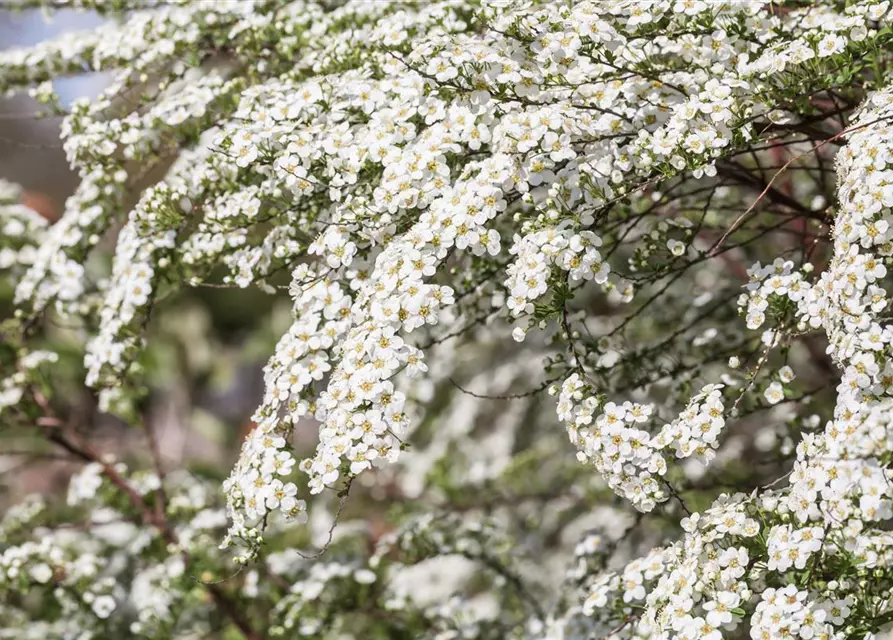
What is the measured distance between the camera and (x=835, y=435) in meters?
2.07

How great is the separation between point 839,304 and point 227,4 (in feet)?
6.98

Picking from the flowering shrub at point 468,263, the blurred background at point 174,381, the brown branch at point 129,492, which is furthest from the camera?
the blurred background at point 174,381

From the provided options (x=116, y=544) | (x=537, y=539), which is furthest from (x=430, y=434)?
(x=116, y=544)

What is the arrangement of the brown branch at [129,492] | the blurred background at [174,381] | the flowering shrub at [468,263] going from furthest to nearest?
the blurred background at [174,381] < the brown branch at [129,492] < the flowering shrub at [468,263]

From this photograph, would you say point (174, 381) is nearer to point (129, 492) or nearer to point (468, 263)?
point (129, 492)

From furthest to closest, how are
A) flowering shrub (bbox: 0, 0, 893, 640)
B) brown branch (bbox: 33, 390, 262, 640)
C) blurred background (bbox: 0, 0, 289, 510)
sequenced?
blurred background (bbox: 0, 0, 289, 510), brown branch (bbox: 33, 390, 262, 640), flowering shrub (bbox: 0, 0, 893, 640)

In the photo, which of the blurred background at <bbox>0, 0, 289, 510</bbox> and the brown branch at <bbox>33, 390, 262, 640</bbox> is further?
the blurred background at <bbox>0, 0, 289, 510</bbox>

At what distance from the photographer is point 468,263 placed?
3082 mm

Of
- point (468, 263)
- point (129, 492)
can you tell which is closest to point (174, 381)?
point (129, 492)

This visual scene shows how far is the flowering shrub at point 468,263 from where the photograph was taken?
2.20 metres

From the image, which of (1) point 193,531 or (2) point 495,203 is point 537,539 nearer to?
(1) point 193,531

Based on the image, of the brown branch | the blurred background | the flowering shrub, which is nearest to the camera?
the flowering shrub

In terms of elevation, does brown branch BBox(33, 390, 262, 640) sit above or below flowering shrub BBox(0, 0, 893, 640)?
below

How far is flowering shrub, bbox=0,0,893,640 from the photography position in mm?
2197
